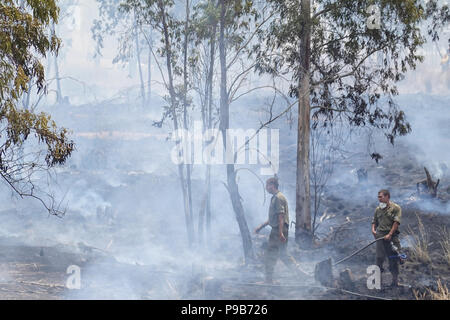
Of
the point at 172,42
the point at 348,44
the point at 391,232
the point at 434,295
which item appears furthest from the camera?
the point at 172,42

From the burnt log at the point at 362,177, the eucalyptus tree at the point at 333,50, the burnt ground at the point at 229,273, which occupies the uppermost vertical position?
the eucalyptus tree at the point at 333,50

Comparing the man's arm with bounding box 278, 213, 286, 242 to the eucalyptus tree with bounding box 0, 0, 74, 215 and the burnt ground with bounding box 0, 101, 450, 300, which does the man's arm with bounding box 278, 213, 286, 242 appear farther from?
the eucalyptus tree with bounding box 0, 0, 74, 215

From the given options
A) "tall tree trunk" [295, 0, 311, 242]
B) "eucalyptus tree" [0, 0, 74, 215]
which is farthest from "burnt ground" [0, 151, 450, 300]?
Answer: "eucalyptus tree" [0, 0, 74, 215]

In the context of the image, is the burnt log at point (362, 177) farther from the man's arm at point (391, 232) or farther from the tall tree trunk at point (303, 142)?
the man's arm at point (391, 232)

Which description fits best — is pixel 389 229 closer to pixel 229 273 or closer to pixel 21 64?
pixel 229 273

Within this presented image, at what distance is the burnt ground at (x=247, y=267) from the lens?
8758 mm

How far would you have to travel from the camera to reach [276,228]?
8.84m

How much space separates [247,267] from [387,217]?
3.75 metres

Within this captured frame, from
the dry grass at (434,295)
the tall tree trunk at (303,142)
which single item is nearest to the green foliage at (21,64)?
the dry grass at (434,295)

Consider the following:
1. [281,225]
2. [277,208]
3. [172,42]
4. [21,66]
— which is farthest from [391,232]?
[172,42]

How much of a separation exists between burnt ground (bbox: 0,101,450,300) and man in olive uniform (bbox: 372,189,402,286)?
460 millimetres

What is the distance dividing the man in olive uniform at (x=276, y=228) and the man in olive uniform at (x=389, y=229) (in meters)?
1.50

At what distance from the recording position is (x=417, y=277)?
9141mm
